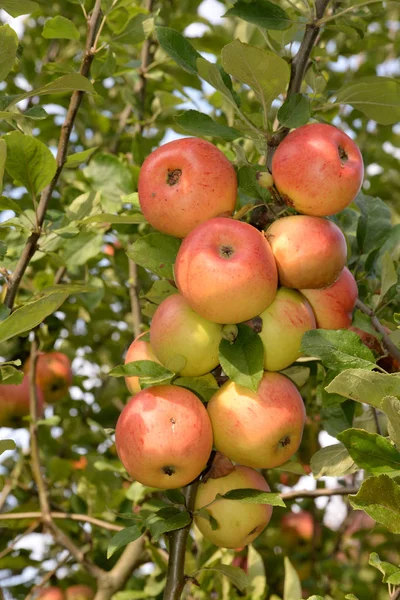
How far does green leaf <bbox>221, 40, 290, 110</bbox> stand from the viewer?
3.70 ft

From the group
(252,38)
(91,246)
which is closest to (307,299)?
(91,246)

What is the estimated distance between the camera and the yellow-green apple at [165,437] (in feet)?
3.58

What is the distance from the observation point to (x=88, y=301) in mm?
1954

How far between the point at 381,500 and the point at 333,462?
12.1 inches

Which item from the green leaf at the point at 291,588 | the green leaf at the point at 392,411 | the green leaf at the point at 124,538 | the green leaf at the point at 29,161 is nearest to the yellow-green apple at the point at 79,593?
the green leaf at the point at 291,588

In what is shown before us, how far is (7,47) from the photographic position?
118cm

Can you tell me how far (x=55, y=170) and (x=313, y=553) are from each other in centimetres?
194

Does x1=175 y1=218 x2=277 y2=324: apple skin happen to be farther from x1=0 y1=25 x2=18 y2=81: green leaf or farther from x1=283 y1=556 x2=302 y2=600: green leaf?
x1=283 y1=556 x2=302 y2=600: green leaf

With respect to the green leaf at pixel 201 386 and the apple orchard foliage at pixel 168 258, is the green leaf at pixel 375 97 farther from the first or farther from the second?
the green leaf at pixel 201 386

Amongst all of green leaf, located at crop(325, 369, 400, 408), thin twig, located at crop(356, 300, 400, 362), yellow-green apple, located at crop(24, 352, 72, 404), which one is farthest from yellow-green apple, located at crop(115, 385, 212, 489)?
yellow-green apple, located at crop(24, 352, 72, 404)

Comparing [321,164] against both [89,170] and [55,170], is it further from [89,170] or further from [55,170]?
[89,170]

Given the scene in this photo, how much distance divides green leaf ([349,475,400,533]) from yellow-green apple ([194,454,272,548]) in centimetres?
35

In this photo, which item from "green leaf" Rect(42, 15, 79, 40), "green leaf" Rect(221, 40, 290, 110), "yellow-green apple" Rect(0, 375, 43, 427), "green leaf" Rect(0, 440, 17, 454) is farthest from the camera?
"yellow-green apple" Rect(0, 375, 43, 427)

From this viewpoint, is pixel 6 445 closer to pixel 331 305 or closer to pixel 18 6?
pixel 331 305
